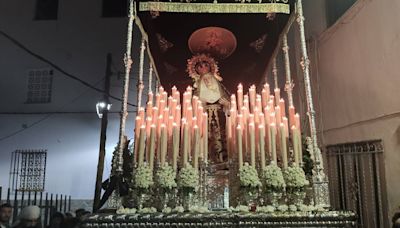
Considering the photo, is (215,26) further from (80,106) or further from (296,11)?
(80,106)

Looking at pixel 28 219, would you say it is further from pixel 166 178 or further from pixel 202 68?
pixel 202 68

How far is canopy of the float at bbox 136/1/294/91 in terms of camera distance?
14.2 feet

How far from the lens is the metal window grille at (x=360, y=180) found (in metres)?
4.88

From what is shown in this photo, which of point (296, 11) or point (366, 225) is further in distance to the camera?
point (366, 225)

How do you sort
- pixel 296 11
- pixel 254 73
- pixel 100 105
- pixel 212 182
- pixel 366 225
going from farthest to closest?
pixel 100 105 → pixel 254 73 → pixel 366 225 → pixel 296 11 → pixel 212 182

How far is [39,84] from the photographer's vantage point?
12.0 meters

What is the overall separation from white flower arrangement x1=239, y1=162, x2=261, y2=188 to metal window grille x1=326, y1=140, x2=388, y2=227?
98.2 inches

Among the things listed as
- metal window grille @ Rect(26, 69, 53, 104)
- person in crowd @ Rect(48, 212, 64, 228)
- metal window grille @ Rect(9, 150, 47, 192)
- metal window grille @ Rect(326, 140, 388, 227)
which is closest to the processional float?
metal window grille @ Rect(326, 140, 388, 227)

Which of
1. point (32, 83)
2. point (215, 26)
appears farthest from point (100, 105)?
point (215, 26)

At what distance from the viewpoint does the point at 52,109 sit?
38.4ft

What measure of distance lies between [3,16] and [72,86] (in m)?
3.30

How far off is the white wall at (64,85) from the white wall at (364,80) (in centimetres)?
659

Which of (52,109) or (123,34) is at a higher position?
(123,34)

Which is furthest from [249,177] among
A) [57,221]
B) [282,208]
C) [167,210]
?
[57,221]
